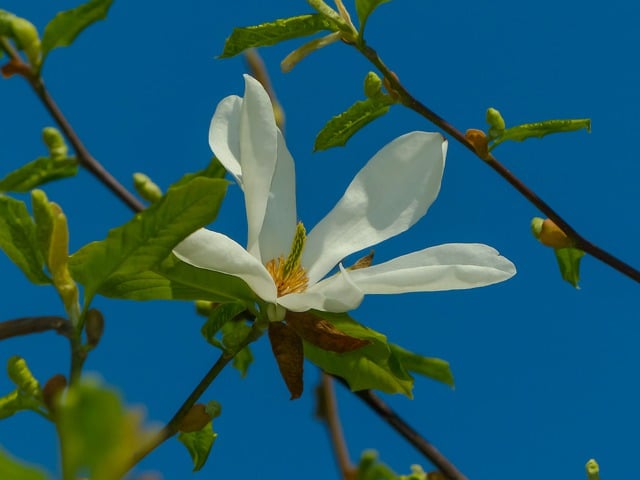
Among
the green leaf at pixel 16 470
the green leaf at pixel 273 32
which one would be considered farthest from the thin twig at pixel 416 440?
the green leaf at pixel 16 470

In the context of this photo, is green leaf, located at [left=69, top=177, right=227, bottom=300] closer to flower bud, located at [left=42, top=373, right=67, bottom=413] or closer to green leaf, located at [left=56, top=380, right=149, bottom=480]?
flower bud, located at [left=42, top=373, right=67, bottom=413]

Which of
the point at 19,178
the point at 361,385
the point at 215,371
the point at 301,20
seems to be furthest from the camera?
the point at 19,178

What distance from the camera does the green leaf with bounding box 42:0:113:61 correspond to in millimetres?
955

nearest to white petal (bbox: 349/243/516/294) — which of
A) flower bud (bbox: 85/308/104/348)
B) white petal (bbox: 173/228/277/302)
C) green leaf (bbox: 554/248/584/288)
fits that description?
white petal (bbox: 173/228/277/302)

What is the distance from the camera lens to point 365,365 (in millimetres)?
881

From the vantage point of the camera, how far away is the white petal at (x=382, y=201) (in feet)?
3.00

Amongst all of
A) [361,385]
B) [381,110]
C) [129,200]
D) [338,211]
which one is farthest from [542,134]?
[129,200]

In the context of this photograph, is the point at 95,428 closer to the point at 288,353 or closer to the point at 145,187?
→ the point at 288,353

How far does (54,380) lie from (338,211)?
1.06 feet

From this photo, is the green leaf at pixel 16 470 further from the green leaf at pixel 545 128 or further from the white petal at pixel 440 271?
the green leaf at pixel 545 128

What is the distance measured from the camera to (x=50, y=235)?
768mm

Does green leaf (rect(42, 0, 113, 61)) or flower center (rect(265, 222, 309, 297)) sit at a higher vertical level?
green leaf (rect(42, 0, 113, 61))

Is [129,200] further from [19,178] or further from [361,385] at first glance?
[361,385]

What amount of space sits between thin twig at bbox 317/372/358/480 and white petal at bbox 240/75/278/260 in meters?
0.46
